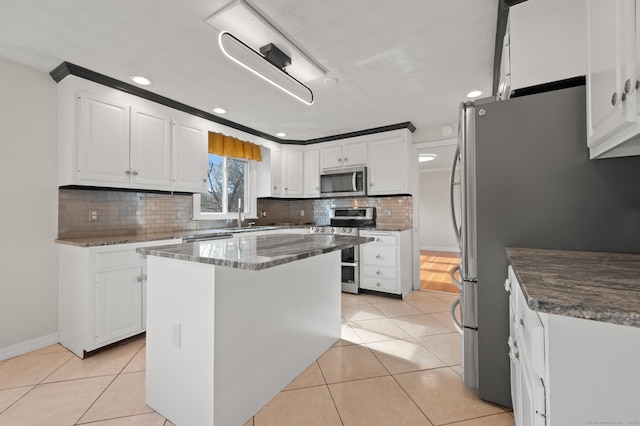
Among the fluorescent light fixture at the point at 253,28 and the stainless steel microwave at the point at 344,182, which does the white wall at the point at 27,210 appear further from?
the stainless steel microwave at the point at 344,182

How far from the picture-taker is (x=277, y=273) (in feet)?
5.65

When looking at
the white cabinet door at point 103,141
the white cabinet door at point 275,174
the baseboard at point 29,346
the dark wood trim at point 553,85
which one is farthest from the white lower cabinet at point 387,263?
the baseboard at point 29,346

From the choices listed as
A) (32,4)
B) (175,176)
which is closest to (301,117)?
(175,176)

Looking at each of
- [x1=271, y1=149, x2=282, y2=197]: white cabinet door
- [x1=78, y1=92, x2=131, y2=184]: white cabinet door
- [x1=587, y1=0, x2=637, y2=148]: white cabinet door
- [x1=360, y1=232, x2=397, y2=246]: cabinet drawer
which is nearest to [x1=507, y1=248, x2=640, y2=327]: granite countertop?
[x1=587, y1=0, x2=637, y2=148]: white cabinet door

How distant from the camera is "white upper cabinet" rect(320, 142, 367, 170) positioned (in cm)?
416

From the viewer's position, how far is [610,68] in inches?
36.9

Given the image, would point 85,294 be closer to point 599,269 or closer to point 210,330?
point 210,330

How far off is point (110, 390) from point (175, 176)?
2012mm

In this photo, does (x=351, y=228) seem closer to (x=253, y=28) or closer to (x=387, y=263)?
(x=387, y=263)

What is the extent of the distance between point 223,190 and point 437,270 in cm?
411

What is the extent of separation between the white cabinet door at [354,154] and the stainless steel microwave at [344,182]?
0.12 m

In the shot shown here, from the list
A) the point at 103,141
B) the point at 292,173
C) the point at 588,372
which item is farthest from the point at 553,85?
the point at 292,173

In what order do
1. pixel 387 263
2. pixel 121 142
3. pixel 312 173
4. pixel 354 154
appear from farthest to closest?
pixel 312 173
pixel 354 154
pixel 387 263
pixel 121 142

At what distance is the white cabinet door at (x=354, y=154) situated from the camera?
13.6ft
